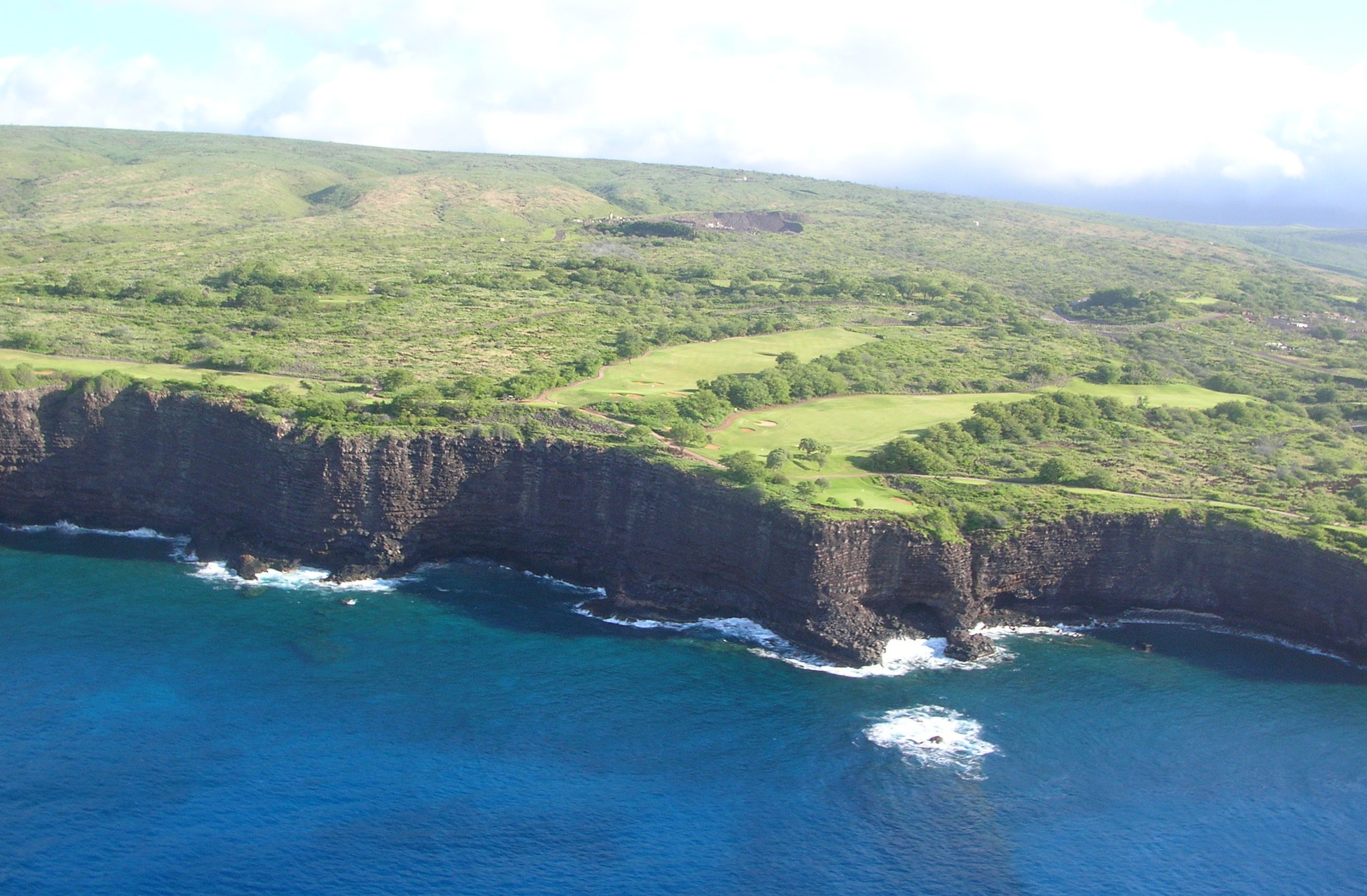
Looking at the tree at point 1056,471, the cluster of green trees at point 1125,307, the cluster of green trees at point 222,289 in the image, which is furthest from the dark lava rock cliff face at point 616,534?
the cluster of green trees at point 1125,307

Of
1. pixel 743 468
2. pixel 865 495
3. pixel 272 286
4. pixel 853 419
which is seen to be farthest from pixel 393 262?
pixel 865 495

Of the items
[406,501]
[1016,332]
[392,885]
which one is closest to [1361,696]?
[392,885]

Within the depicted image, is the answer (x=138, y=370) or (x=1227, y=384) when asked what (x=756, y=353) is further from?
(x=138, y=370)

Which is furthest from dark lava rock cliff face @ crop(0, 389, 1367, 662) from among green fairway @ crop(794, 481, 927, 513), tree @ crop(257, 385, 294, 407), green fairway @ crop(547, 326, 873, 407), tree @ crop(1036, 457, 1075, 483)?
green fairway @ crop(547, 326, 873, 407)

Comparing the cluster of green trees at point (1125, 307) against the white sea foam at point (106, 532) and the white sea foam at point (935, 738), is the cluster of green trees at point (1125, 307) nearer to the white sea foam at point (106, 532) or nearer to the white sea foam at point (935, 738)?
the white sea foam at point (935, 738)

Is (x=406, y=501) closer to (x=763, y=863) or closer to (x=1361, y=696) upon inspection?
(x=763, y=863)
